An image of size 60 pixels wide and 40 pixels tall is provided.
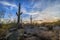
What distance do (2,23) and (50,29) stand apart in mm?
905

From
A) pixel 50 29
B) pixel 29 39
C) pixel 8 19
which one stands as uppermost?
pixel 8 19

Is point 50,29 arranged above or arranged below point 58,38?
above

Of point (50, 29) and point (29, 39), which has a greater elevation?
point (50, 29)

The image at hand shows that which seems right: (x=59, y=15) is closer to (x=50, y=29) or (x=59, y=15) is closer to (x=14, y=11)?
(x=50, y=29)

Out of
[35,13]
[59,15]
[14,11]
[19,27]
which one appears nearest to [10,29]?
[19,27]

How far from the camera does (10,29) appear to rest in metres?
2.56

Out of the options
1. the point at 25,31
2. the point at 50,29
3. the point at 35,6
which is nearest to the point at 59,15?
the point at 50,29

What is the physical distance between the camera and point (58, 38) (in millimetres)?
2459

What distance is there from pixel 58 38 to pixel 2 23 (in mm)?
1072

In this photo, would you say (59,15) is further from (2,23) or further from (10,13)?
(2,23)

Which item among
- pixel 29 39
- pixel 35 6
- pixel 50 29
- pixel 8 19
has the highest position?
pixel 35 6

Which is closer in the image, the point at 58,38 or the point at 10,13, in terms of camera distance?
the point at 58,38

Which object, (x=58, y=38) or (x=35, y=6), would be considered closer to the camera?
(x=58, y=38)

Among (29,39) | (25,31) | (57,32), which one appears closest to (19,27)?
(25,31)
